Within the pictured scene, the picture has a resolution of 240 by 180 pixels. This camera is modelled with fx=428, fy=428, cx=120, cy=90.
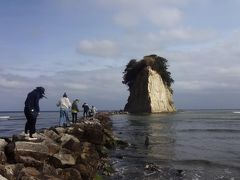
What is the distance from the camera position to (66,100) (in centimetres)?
2681

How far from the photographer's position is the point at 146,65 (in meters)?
99.1

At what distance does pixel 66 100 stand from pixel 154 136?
10.4 meters

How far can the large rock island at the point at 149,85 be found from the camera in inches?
3752

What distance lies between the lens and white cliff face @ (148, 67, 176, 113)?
95062 millimetres

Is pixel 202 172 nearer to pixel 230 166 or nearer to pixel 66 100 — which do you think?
pixel 230 166

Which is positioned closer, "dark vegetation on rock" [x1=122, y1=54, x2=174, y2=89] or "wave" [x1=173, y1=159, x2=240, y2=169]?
"wave" [x1=173, y1=159, x2=240, y2=169]

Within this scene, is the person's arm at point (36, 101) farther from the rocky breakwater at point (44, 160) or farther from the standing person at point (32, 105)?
the rocky breakwater at point (44, 160)

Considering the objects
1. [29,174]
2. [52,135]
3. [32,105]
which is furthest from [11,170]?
[52,135]

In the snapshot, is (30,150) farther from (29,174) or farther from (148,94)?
(148,94)

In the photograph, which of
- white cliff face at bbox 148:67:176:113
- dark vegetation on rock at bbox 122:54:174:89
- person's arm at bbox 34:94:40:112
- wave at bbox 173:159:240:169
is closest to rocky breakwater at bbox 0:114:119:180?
person's arm at bbox 34:94:40:112

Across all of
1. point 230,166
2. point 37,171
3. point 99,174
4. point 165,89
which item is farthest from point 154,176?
point 165,89

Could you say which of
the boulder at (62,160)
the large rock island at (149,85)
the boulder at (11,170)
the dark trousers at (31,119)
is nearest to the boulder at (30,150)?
the boulder at (62,160)

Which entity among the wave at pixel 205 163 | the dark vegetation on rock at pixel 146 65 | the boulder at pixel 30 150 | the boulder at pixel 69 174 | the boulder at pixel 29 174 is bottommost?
the wave at pixel 205 163

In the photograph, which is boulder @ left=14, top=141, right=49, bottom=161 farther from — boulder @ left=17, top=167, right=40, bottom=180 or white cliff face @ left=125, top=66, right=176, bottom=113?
white cliff face @ left=125, top=66, right=176, bottom=113
